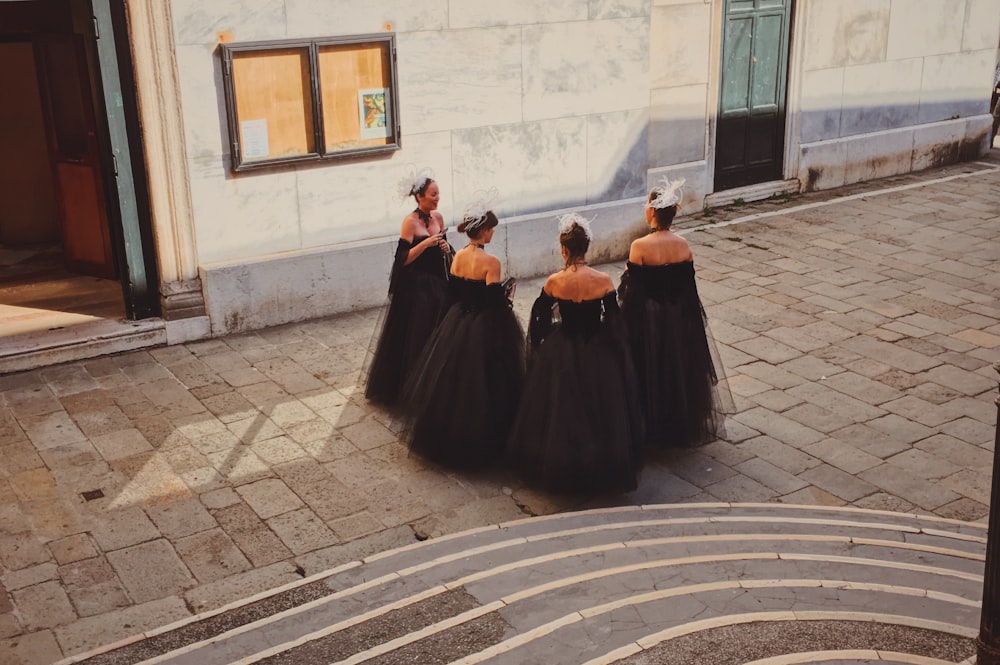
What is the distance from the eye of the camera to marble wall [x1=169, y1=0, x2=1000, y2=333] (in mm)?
9008

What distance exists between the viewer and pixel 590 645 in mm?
4320

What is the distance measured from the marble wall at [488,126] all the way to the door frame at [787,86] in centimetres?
3

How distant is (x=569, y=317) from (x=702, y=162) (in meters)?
7.23

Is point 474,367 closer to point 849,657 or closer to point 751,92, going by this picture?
point 849,657

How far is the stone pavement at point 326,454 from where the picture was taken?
5.81 metres

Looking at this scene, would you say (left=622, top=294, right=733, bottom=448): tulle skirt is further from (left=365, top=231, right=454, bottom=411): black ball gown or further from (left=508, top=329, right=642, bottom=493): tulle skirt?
(left=365, top=231, right=454, bottom=411): black ball gown

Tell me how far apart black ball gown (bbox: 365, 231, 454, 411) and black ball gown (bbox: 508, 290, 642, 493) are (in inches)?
51.9

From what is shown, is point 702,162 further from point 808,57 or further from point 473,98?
point 473,98

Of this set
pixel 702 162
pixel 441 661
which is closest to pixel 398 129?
pixel 702 162

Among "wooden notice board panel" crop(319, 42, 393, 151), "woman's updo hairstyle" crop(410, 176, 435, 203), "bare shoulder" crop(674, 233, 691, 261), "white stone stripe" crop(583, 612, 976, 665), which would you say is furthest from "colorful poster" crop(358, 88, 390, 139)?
"white stone stripe" crop(583, 612, 976, 665)

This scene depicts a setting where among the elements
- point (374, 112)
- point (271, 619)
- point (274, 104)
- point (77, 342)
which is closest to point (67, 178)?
point (77, 342)

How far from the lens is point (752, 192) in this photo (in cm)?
1359

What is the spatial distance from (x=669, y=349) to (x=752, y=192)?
23.7ft

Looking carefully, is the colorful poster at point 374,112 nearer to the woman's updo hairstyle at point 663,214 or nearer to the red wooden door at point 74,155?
the red wooden door at point 74,155
